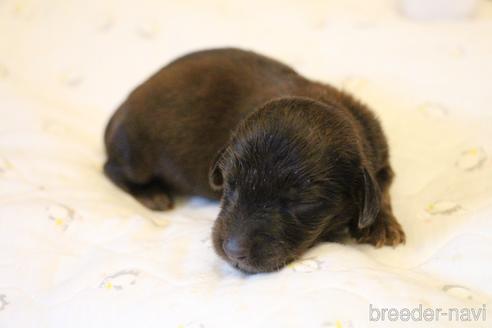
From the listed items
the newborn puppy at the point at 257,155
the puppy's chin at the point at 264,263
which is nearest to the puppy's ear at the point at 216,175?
the newborn puppy at the point at 257,155

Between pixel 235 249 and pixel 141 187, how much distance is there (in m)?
1.12

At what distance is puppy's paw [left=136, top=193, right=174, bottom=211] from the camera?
273 centimetres

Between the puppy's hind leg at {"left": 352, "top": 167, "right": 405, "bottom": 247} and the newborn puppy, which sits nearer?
the newborn puppy

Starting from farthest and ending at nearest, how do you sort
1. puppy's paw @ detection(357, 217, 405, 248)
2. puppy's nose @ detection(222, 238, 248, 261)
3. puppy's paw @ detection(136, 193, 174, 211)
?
puppy's paw @ detection(136, 193, 174, 211)
puppy's paw @ detection(357, 217, 405, 248)
puppy's nose @ detection(222, 238, 248, 261)

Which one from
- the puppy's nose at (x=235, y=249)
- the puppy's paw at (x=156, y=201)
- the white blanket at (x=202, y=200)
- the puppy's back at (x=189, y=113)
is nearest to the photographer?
the white blanket at (x=202, y=200)

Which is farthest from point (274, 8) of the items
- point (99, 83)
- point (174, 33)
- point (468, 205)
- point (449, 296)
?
point (449, 296)

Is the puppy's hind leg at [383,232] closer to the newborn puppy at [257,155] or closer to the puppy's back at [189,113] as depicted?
the newborn puppy at [257,155]

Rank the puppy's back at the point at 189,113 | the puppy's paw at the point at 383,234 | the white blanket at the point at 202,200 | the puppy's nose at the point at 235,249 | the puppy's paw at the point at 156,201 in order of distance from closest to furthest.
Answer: the white blanket at the point at 202,200, the puppy's nose at the point at 235,249, the puppy's paw at the point at 383,234, the puppy's back at the point at 189,113, the puppy's paw at the point at 156,201

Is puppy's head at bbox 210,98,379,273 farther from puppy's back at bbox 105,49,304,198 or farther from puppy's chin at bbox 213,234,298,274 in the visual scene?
puppy's back at bbox 105,49,304,198

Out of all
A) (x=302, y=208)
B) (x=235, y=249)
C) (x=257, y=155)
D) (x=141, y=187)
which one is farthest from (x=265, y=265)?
(x=141, y=187)

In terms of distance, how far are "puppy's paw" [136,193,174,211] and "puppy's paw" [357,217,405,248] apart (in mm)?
996

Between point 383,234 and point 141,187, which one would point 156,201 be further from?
point 383,234

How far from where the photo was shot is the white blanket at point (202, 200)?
1.74 m

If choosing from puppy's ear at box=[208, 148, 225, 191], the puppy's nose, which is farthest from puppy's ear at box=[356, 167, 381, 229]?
puppy's ear at box=[208, 148, 225, 191]
